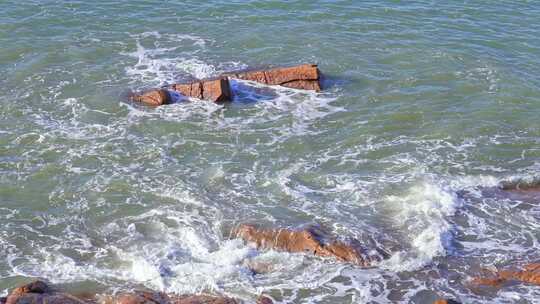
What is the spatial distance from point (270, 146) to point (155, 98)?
16.1ft

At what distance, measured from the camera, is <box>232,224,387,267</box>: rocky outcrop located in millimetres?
18297

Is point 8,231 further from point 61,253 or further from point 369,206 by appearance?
point 369,206

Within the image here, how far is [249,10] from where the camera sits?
34.4 m

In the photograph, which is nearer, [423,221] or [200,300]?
[200,300]

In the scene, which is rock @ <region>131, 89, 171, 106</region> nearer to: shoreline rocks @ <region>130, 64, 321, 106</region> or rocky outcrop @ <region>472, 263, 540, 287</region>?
shoreline rocks @ <region>130, 64, 321, 106</region>

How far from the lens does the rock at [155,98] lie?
26.1 m

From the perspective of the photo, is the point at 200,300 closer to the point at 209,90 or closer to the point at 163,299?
the point at 163,299

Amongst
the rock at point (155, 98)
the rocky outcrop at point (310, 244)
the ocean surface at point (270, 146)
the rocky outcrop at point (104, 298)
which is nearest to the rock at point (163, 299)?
the rocky outcrop at point (104, 298)

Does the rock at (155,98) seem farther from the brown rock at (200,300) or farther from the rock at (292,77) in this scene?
the brown rock at (200,300)

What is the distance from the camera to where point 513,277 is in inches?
700

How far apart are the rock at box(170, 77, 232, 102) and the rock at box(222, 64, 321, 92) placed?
1.61 meters

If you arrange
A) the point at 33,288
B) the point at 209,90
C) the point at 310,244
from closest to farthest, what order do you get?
the point at 33,288
the point at 310,244
the point at 209,90

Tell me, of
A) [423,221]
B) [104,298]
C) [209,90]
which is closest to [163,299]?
[104,298]

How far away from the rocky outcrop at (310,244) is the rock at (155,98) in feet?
27.8
